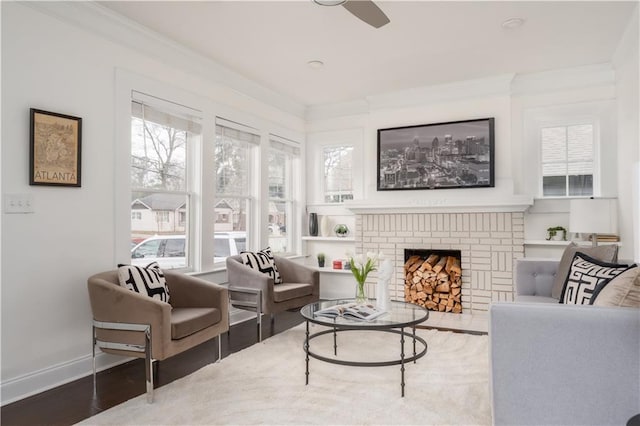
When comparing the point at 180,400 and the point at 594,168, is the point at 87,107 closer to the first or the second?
the point at 180,400

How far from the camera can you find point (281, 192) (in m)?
5.60

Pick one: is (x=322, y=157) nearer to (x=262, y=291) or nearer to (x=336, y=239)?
(x=336, y=239)

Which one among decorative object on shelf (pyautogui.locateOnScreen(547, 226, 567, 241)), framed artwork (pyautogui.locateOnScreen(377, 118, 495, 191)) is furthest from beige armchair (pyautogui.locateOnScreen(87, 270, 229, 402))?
decorative object on shelf (pyautogui.locateOnScreen(547, 226, 567, 241))

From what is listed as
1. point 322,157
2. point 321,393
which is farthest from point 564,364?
point 322,157

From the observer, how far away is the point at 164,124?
373 cm

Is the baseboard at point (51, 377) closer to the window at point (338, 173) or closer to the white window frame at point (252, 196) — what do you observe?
the white window frame at point (252, 196)

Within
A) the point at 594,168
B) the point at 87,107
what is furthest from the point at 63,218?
the point at 594,168

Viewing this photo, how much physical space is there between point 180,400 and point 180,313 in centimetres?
65

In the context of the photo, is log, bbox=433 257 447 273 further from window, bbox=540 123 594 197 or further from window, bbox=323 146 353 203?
window, bbox=323 146 353 203

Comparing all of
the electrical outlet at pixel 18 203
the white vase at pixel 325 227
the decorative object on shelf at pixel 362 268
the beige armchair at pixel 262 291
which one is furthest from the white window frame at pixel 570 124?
Answer: the electrical outlet at pixel 18 203

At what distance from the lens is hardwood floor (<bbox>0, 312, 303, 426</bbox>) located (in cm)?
228

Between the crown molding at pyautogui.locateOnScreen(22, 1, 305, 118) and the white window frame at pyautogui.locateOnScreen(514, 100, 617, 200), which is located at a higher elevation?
the crown molding at pyautogui.locateOnScreen(22, 1, 305, 118)

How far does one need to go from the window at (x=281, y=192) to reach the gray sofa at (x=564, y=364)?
3843 mm

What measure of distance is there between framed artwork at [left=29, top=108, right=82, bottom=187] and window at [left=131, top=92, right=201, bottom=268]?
593mm
